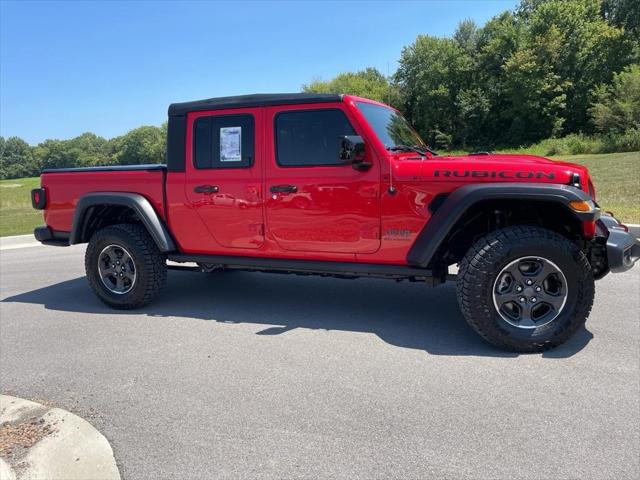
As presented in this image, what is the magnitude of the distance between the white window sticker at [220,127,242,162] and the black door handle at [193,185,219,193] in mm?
Answer: 268

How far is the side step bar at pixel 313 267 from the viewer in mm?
3980

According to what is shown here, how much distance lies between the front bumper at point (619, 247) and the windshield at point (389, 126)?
1741 millimetres

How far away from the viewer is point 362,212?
4.01 meters

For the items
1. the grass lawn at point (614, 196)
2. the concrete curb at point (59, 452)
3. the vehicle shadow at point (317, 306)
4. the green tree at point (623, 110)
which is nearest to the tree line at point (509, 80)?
the green tree at point (623, 110)

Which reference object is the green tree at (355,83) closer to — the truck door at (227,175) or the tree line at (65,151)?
the tree line at (65,151)

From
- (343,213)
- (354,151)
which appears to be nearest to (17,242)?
(343,213)

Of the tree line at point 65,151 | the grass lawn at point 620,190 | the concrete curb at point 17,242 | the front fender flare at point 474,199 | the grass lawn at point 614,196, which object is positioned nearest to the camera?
the front fender flare at point 474,199

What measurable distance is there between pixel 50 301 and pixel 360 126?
4107 mm

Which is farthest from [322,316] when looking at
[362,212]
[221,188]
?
[221,188]

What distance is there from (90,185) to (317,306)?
8.77 feet

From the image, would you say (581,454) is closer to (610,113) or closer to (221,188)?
(221,188)

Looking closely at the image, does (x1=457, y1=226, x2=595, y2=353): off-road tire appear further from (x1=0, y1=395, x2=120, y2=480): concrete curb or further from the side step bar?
(x1=0, y1=395, x2=120, y2=480): concrete curb

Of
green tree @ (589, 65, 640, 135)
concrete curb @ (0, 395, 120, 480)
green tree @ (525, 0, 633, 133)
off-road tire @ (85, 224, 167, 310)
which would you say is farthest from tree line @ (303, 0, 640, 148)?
concrete curb @ (0, 395, 120, 480)

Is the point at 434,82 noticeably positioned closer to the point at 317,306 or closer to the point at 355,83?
the point at 355,83
